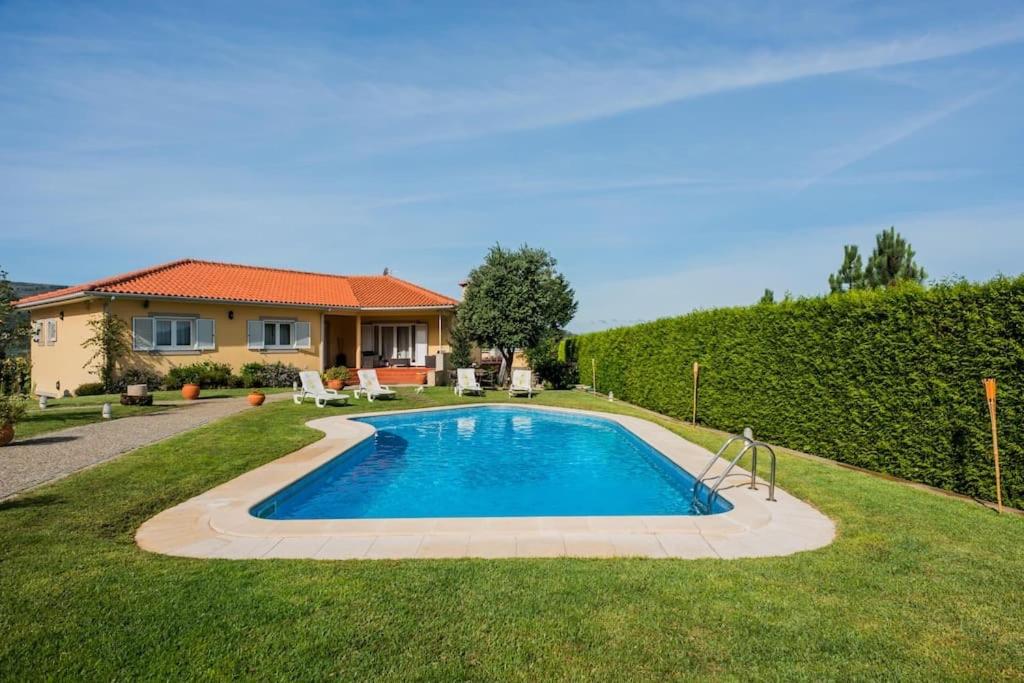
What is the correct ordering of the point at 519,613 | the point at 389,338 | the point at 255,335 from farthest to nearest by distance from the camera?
the point at 389,338 < the point at 255,335 < the point at 519,613

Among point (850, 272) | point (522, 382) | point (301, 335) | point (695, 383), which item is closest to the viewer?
point (695, 383)

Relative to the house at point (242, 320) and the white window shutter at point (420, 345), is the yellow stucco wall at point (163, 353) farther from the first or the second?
the white window shutter at point (420, 345)

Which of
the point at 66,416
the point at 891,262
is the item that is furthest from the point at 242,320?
the point at 891,262

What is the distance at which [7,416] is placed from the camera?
10391 mm

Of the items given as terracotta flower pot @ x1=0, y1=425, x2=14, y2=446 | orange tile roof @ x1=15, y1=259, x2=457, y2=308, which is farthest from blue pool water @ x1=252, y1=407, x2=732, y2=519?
orange tile roof @ x1=15, y1=259, x2=457, y2=308

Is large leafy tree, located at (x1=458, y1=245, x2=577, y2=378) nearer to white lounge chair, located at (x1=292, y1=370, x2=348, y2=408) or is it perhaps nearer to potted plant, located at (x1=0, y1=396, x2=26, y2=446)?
white lounge chair, located at (x1=292, y1=370, x2=348, y2=408)

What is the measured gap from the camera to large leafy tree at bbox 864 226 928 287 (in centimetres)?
2294

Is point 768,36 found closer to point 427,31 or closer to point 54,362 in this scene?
point 427,31

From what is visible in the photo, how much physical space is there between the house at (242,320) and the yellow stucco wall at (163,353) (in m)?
0.04

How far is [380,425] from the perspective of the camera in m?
15.8

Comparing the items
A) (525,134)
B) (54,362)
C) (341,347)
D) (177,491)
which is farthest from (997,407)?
(54,362)

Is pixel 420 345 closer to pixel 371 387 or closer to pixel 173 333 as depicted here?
pixel 371 387

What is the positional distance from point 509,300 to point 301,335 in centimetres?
988

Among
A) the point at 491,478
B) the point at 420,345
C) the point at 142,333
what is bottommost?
the point at 491,478
